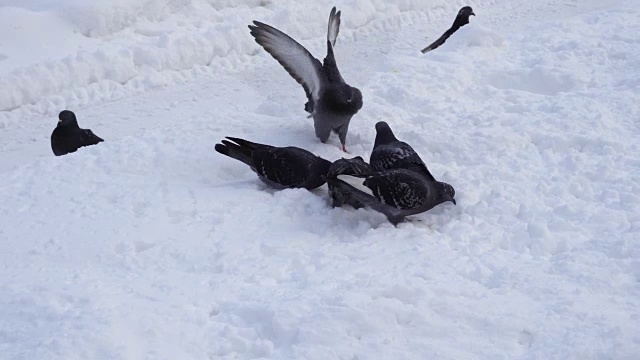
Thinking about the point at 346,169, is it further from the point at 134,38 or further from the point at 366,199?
the point at 134,38

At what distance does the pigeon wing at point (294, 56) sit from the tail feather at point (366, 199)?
61.3 inches

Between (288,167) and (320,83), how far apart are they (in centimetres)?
126

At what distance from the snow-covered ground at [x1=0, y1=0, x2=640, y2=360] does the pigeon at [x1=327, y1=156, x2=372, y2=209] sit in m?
0.07

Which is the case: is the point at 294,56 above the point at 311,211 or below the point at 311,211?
above

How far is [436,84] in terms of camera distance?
24.4 feet

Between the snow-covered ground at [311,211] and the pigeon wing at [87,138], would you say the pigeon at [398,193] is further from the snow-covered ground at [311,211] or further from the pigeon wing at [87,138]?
the pigeon wing at [87,138]

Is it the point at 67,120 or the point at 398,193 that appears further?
the point at 67,120

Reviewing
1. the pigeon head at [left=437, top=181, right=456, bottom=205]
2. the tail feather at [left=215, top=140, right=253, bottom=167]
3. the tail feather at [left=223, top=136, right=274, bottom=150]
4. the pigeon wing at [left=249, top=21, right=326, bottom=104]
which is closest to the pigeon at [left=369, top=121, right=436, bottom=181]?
the pigeon head at [left=437, top=181, right=456, bottom=205]

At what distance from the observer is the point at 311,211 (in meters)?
5.10

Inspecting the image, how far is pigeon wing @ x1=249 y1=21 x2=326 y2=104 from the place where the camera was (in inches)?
252

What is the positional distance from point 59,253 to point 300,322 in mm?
1652

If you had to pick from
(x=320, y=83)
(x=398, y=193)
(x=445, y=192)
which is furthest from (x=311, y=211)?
(x=320, y=83)

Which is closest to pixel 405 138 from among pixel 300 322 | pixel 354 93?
pixel 354 93

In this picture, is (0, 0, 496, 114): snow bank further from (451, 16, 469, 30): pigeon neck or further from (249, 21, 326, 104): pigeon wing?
(249, 21, 326, 104): pigeon wing
